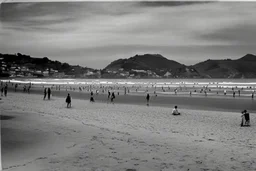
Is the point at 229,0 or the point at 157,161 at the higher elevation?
the point at 229,0

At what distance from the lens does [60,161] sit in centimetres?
469

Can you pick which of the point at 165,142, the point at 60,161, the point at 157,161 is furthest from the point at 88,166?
the point at 165,142

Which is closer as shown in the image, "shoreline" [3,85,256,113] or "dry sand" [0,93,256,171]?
"dry sand" [0,93,256,171]

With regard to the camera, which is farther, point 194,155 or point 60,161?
point 194,155

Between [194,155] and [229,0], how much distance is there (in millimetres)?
3099

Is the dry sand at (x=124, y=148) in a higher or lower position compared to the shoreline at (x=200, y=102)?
higher

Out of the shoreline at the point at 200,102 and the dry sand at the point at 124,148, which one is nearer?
the dry sand at the point at 124,148

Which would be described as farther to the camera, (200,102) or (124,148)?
(200,102)

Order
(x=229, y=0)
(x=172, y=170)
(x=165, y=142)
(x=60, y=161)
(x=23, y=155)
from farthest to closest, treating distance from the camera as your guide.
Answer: (x=165, y=142) → (x=23, y=155) → (x=60, y=161) → (x=172, y=170) → (x=229, y=0)

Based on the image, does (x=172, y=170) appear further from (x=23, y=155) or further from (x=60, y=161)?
(x=23, y=155)

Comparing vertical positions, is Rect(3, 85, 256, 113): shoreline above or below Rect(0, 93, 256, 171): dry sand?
below

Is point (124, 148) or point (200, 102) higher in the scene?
Result: point (124, 148)

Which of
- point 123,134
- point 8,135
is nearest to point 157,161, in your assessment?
point 123,134

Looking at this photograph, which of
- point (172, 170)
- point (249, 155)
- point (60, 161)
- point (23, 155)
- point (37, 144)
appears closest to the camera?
point (172, 170)
